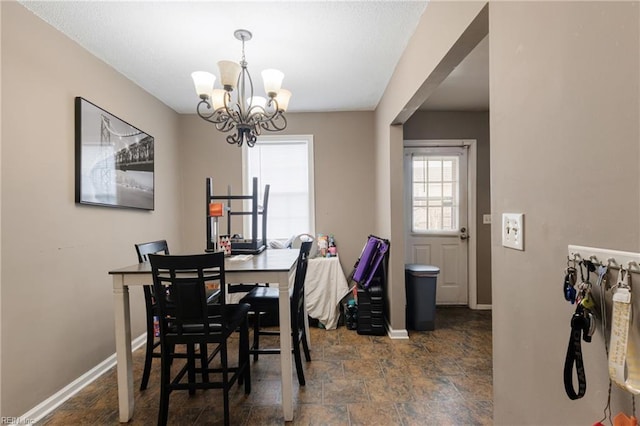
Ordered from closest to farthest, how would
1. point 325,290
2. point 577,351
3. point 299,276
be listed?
point 577,351, point 299,276, point 325,290

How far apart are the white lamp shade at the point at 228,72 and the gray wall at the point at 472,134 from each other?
2559mm

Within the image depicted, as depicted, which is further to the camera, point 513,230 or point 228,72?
point 228,72

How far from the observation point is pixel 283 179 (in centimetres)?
401

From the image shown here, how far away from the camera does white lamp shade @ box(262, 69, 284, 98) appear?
81.1 inches

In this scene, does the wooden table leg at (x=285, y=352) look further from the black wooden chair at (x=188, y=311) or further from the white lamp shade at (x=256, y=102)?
the white lamp shade at (x=256, y=102)

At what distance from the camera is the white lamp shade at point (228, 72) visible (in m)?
1.97

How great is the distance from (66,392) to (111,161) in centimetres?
176

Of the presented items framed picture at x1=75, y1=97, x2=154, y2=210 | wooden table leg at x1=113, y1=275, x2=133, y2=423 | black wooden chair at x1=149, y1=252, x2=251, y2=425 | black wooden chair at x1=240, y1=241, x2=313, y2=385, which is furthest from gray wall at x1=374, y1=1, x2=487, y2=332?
framed picture at x1=75, y1=97, x2=154, y2=210

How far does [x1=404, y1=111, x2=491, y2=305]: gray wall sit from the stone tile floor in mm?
1309

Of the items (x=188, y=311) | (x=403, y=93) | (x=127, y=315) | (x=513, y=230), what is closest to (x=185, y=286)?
(x=188, y=311)

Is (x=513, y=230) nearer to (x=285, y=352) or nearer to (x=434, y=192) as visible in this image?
(x=285, y=352)

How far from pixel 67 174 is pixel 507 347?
2.83 metres

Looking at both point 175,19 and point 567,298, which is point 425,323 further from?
point 175,19

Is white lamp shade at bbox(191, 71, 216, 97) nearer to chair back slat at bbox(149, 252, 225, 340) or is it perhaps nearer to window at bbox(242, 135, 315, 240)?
chair back slat at bbox(149, 252, 225, 340)
